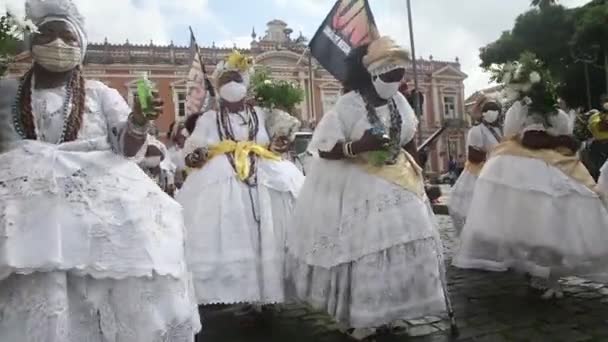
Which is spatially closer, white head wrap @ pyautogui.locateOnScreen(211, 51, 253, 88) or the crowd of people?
the crowd of people

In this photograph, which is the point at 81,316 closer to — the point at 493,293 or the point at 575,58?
the point at 493,293

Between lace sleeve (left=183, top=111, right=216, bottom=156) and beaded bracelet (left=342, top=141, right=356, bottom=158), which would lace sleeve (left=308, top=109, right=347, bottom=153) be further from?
lace sleeve (left=183, top=111, right=216, bottom=156)

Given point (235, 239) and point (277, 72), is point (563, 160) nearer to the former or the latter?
point (235, 239)

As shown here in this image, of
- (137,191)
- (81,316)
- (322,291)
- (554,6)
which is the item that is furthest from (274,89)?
(554,6)

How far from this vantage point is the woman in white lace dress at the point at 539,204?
16.0 ft

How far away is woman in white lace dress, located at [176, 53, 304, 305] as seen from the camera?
4520 millimetres

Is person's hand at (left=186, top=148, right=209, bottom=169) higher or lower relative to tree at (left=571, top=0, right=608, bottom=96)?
lower

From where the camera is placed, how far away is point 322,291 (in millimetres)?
4086

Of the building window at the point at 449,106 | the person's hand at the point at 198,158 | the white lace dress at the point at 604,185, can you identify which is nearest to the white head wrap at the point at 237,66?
the person's hand at the point at 198,158

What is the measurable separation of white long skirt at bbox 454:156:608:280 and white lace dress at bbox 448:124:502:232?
2.10 metres

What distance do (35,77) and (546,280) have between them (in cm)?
431

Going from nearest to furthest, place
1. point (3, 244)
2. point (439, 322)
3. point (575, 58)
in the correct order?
1. point (3, 244)
2. point (439, 322)
3. point (575, 58)

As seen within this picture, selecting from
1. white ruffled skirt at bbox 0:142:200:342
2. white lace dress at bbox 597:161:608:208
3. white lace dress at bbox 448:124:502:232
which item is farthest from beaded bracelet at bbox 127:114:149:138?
white lace dress at bbox 448:124:502:232

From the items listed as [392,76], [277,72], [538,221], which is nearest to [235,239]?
[392,76]
